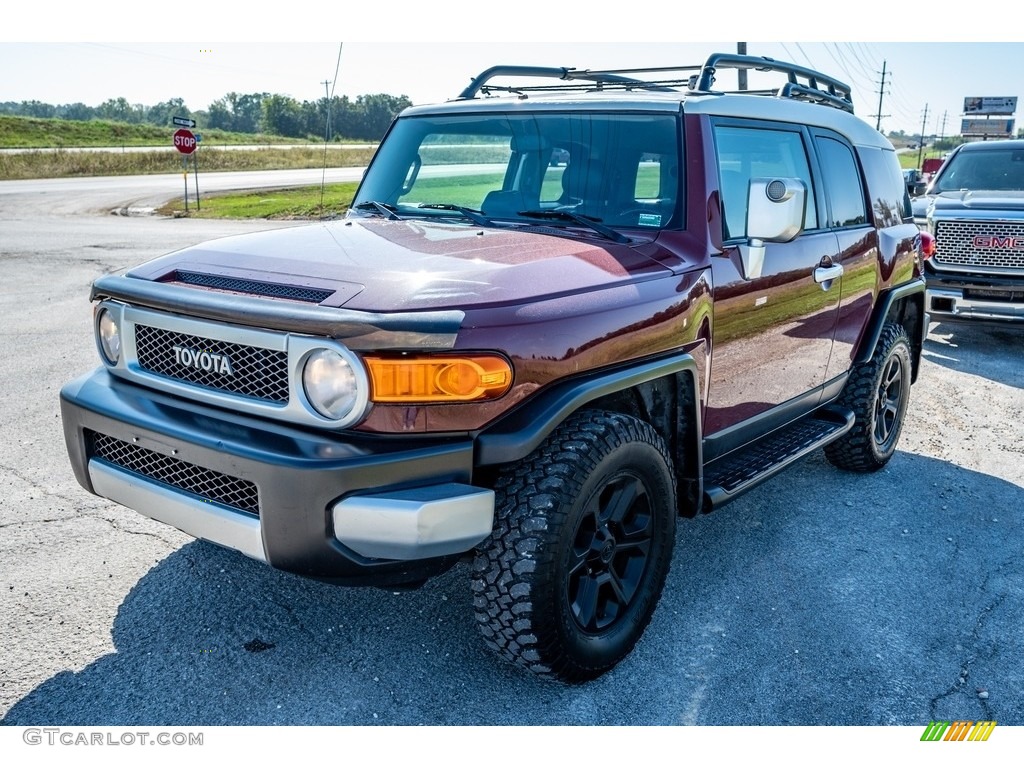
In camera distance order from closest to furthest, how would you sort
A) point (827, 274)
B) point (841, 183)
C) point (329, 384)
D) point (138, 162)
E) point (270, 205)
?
point (329, 384)
point (827, 274)
point (841, 183)
point (270, 205)
point (138, 162)

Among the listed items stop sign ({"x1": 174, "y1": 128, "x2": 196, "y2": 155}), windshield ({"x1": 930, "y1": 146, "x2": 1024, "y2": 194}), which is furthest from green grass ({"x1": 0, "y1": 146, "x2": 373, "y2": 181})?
windshield ({"x1": 930, "y1": 146, "x2": 1024, "y2": 194})

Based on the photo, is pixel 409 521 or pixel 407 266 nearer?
pixel 409 521

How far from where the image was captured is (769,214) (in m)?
3.46

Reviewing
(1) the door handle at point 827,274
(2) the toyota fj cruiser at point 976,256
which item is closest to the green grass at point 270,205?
(2) the toyota fj cruiser at point 976,256

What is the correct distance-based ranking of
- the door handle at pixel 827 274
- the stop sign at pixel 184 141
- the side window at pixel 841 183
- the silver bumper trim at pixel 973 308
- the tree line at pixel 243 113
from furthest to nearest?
the tree line at pixel 243 113, the stop sign at pixel 184 141, the silver bumper trim at pixel 973 308, the side window at pixel 841 183, the door handle at pixel 827 274

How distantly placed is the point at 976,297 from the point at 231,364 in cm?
861

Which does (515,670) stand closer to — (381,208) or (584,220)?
(584,220)

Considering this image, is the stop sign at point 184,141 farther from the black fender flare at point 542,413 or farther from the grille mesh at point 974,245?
the black fender flare at point 542,413

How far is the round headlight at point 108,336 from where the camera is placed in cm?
327

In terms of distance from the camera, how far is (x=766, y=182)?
3.44 metres

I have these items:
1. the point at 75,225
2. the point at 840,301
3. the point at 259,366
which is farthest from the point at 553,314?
the point at 75,225

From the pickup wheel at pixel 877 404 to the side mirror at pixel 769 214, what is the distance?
5.54 ft

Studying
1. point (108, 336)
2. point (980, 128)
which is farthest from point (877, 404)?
point (980, 128)
